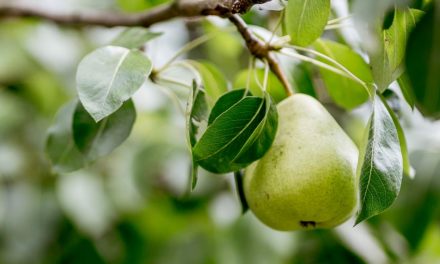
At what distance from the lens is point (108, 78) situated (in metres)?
0.65

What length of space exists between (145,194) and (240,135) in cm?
92

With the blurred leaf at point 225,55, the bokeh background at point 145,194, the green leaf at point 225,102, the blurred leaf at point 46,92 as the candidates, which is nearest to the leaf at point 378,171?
the green leaf at point 225,102

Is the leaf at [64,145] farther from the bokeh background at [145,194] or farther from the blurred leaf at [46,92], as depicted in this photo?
the blurred leaf at [46,92]

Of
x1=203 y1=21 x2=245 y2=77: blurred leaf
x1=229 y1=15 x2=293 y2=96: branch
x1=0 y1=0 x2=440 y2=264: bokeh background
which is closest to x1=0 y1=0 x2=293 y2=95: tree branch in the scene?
x1=229 y1=15 x2=293 y2=96: branch

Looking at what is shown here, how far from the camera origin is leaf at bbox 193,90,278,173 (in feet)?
2.12

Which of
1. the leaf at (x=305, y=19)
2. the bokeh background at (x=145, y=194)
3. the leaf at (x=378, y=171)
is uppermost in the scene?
the leaf at (x=305, y=19)

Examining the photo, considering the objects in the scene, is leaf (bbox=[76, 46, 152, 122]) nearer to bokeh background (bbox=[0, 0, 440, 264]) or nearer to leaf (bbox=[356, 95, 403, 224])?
leaf (bbox=[356, 95, 403, 224])

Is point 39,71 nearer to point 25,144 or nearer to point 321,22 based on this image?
point 25,144

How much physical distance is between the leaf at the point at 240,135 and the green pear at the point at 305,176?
0.10 ft

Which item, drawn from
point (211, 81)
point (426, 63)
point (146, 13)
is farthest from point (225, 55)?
point (426, 63)

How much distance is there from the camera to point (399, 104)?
32.5 inches

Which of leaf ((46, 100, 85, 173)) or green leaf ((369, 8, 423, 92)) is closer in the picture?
green leaf ((369, 8, 423, 92))

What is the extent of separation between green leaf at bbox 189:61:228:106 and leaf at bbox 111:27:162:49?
7cm

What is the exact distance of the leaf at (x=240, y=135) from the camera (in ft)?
2.12
